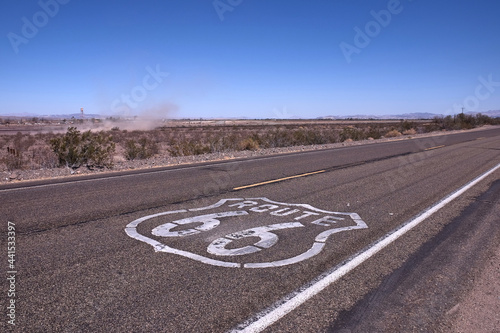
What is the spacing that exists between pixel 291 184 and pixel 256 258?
558cm

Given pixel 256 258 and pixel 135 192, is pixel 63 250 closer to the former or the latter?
pixel 256 258

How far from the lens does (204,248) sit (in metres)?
4.88

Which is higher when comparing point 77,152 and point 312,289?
point 77,152

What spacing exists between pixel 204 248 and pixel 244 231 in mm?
924

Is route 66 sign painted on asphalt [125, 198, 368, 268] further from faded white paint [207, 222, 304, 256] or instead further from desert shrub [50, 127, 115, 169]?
desert shrub [50, 127, 115, 169]

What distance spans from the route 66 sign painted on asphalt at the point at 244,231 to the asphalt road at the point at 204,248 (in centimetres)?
2

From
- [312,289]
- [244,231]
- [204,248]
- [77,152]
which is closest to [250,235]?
[244,231]

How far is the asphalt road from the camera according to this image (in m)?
3.29

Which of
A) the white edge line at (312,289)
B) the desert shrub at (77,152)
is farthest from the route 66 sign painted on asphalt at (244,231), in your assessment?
the desert shrub at (77,152)

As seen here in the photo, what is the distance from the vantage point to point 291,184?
10016 millimetres

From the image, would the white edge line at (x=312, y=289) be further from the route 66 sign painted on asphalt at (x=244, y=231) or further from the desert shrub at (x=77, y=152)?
the desert shrub at (x=77, y=152)

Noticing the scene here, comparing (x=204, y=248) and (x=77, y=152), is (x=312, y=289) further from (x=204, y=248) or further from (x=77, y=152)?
(x=77, y=152)

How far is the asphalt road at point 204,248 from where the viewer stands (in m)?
3.29

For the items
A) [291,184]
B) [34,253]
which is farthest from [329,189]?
[34,253]
